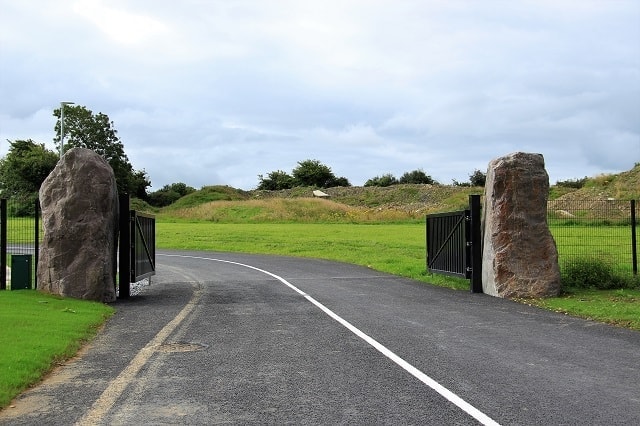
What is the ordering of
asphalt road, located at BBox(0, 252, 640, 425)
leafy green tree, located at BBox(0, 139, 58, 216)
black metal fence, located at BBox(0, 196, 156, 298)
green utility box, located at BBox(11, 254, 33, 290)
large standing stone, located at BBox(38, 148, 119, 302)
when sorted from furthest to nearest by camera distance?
leafy green tree, located at BBox(0, 139, 58, 216)
black metal fence, located at BBox(0, 196, 156, 298)
green utility box, located at BBox(11, 254, 33, 290)
large standing stone, located at BBox(38, 148, 119, 302)
asphalt road, located at BBox(0, 252, 640, 425)

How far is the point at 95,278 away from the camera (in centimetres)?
1459

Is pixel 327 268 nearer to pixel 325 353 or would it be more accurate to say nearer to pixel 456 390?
pixel 325 353

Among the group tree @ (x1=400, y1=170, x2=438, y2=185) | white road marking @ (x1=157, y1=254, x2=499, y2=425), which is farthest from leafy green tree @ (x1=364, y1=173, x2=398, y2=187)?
white road marking @ (x1=157, y1=254, x2=499, y2=425)

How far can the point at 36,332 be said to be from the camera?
390 inches

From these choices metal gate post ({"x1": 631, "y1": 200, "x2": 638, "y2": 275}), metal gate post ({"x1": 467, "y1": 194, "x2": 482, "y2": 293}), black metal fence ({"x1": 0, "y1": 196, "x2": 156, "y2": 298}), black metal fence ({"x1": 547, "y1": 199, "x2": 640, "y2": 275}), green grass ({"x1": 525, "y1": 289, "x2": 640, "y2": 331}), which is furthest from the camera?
metal gate post ({"x1": 631, "y1": 200, "x2": 638, "y2": 275})

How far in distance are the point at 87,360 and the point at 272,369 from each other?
2.60 m

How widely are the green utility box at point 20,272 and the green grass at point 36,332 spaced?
2.95 feet

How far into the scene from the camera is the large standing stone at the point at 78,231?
47.8 ft

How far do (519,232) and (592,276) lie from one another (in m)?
2.52

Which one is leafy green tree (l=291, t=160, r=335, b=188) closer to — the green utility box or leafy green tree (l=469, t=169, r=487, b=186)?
leafy green tree (l=469, t=169, r=487, b=186)

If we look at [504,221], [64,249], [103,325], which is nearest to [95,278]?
[64,249]

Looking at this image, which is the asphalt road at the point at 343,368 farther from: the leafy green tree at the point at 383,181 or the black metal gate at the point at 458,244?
the leafy green tree at the point at 383,181

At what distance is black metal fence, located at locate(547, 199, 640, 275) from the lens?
1738 centimetres

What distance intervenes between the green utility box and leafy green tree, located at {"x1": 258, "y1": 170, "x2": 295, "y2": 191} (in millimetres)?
108365
